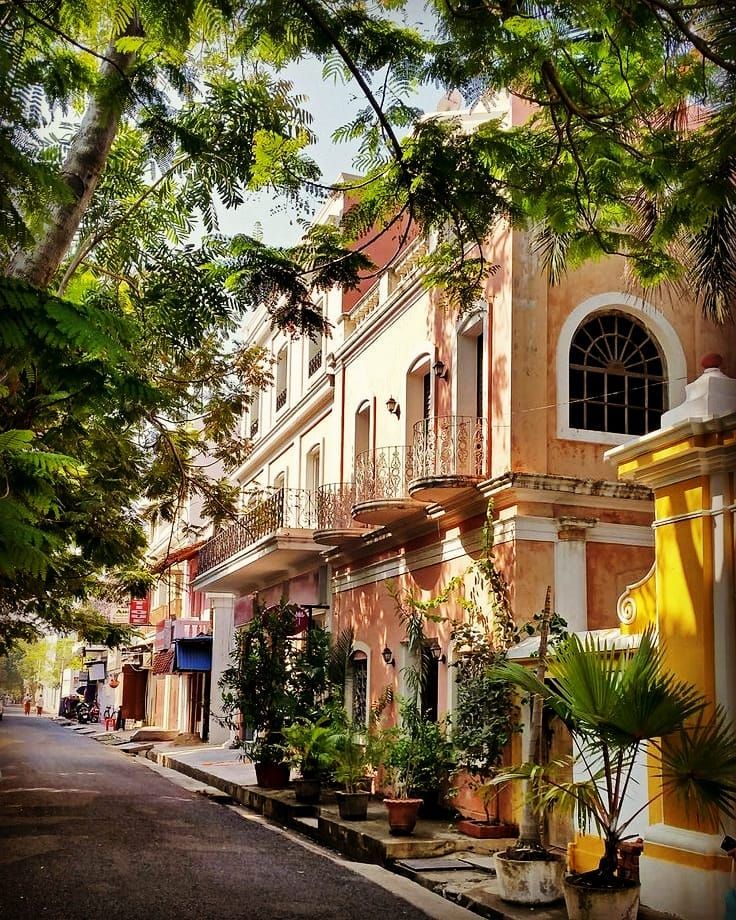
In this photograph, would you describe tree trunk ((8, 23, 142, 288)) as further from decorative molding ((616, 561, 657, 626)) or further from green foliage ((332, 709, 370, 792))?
green foliage ((332, 709, 370, 792))

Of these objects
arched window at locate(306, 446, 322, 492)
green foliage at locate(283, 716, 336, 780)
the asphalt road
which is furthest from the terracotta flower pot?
arched window at locate(306, 446, 322, 492)

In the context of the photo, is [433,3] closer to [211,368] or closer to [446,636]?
[211,368]

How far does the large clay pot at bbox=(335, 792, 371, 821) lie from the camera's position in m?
13.8

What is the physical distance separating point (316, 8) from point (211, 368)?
909cm

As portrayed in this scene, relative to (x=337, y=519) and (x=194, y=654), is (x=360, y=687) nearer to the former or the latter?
(x=337, y=519)

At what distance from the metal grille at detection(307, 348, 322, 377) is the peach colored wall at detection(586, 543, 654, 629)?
10.9 metres

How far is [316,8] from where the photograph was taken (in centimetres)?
645

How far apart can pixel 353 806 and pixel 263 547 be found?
8.66 meters

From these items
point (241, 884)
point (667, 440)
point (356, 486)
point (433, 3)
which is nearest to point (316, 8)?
point (433, 3)

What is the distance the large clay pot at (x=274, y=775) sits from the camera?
57.9 feet

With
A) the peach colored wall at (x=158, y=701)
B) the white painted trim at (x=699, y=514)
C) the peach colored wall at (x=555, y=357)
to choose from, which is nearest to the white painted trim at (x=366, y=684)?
the peach colored wall at (x=555, y=357)

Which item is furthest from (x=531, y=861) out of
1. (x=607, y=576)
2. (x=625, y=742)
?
(x=607, y=576)

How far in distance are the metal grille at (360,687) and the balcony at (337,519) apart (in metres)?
2.15

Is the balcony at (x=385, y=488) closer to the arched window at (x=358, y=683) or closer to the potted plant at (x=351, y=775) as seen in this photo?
the arched window at (x=358, y=683)
